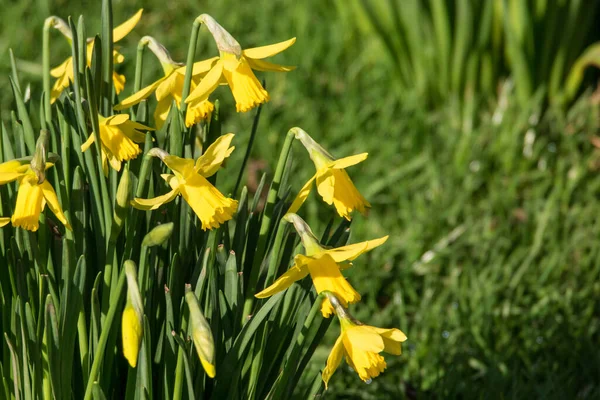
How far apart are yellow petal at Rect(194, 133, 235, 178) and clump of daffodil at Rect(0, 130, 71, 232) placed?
19 cm

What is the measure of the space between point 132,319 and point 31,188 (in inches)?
8.5

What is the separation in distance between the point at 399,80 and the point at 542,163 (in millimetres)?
685

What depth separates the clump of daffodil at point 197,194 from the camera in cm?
109

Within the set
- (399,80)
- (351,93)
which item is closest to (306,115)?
(351,93)

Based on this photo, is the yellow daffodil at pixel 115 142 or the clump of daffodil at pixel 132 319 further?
the yellow daffodil at pixel 115 142

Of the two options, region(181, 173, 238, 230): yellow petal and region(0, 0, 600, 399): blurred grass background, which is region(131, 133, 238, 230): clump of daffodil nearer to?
region(181, 173, 238, 230): yellow petal

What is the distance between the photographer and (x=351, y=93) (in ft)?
10.3

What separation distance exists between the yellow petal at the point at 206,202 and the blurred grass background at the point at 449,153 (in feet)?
3.27

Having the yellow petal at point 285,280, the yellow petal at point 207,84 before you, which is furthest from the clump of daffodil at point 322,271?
the yellow petal at point 207,84

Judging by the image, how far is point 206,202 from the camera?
1.10m

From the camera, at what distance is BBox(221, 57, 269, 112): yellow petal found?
117 cm

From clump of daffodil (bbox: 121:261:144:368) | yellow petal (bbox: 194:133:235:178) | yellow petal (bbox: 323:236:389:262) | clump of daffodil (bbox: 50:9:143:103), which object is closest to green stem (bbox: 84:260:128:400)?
clump of daffodil (bbox: 121:261:144:368)

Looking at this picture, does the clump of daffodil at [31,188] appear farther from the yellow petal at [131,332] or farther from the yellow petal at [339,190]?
the yellow petal at [339,190]

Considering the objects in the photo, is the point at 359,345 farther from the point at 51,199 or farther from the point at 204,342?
the point at 51,199
